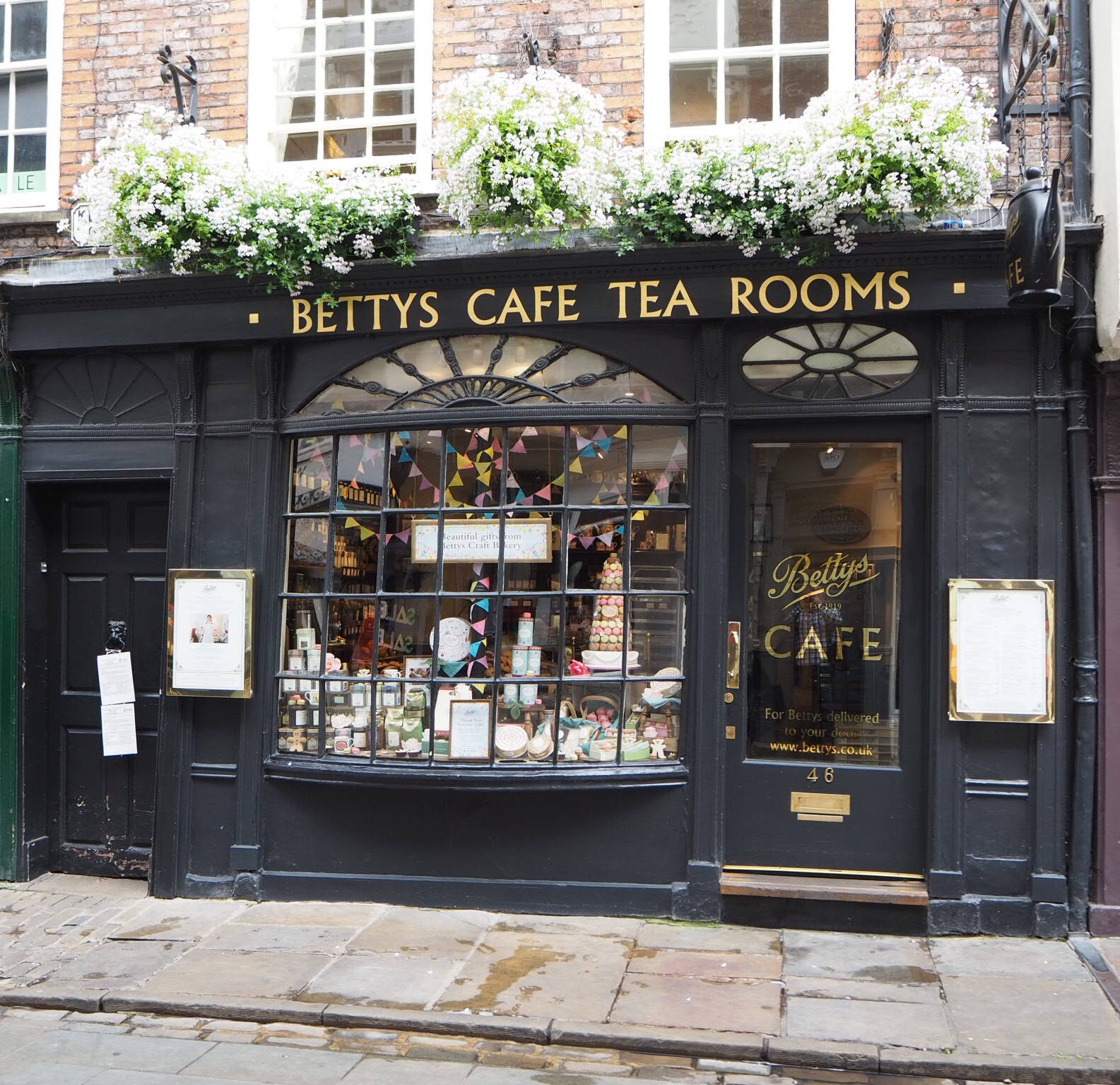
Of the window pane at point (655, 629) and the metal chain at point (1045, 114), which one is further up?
the metal chain at point (1045, 114)

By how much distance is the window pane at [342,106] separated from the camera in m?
→ 7.36

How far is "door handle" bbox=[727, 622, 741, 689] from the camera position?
656cm

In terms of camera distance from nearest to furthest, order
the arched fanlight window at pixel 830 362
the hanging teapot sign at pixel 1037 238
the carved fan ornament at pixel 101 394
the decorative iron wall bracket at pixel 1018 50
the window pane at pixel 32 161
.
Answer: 1. the hanging teapot sign at pixel 1037 238
2. the decorative iron wall bracket at pixel 1018 50
3. the arched fanlight window at pixel 830 362
4. the carved fan ornament at pixel 101 394
5. the window pane at pixel 32 161

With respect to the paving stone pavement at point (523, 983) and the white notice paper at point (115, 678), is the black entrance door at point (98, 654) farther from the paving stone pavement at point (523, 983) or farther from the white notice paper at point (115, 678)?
the paving stone pavement at point (523, 983)

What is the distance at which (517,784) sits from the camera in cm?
653

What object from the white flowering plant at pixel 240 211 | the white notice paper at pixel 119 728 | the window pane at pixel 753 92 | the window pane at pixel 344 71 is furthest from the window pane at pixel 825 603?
the white notice paper at pixel 119 728

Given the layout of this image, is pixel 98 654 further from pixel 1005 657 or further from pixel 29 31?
pixel 1005 657

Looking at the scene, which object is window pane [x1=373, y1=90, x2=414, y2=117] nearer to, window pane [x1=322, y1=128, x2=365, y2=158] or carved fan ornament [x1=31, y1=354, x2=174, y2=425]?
window pane [x1=322, y1=128, x2=365, y2=158]

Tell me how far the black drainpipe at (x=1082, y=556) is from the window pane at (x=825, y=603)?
92cm

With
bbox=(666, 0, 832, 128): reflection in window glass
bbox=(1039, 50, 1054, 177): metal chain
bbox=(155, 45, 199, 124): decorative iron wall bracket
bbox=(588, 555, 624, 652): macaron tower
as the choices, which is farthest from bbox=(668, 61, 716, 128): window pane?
bbox=(155, 45, 199, 124): decorative iron wall bracket

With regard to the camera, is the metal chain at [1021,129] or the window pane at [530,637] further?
the window pane at [530,637]

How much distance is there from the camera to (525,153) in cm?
613

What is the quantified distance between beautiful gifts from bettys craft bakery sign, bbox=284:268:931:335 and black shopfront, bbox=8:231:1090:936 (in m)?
0.02

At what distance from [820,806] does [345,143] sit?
5.02 m
